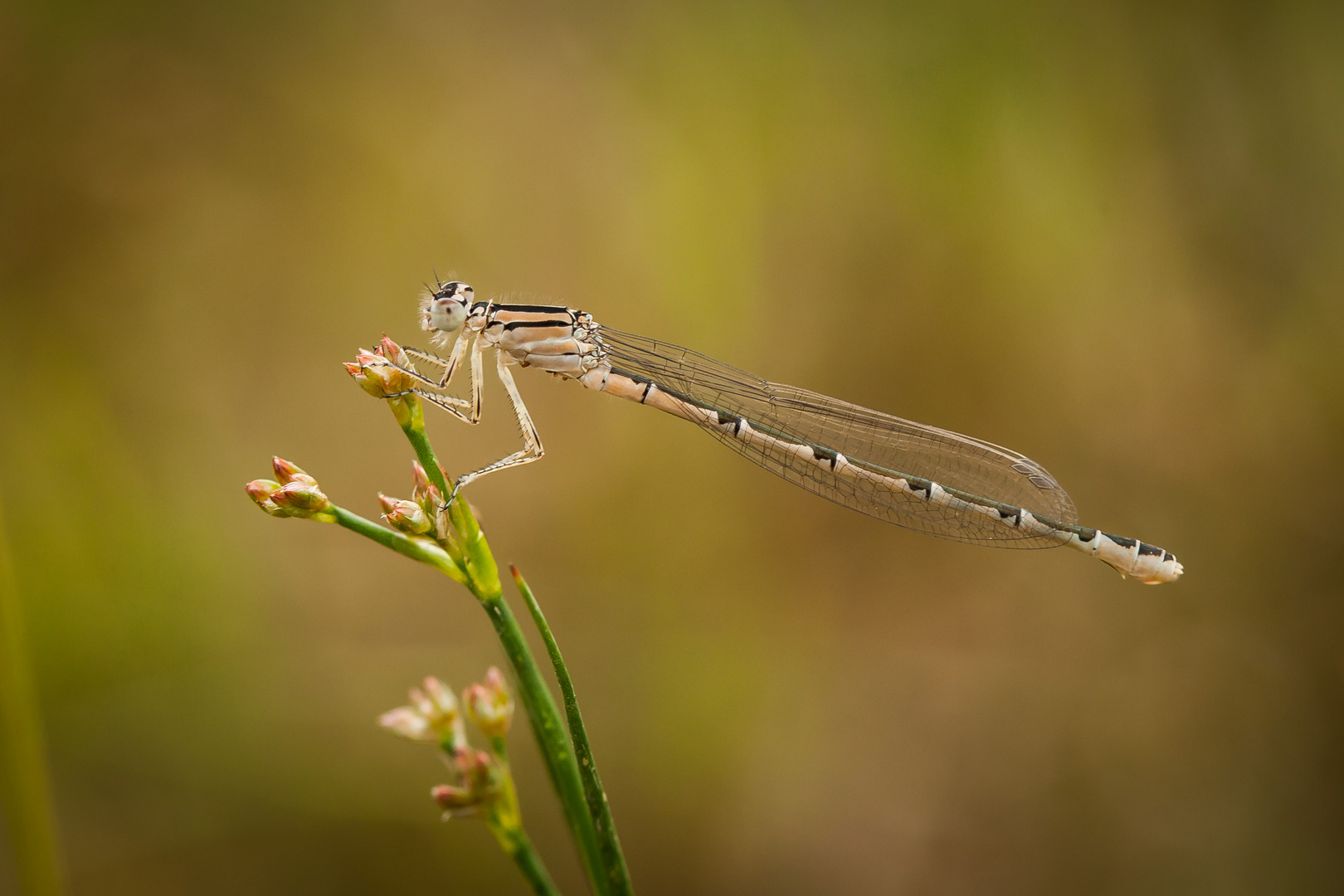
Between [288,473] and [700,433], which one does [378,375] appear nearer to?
[288,473]

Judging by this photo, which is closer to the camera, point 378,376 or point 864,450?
point 378,376

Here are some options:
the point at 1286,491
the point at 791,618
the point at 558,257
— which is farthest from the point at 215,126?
the point at 1286,491

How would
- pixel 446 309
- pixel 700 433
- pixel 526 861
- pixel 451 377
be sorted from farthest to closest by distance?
pixel 700 433 → pixel 451 377 → pixel 446 309 → pixel 526 861

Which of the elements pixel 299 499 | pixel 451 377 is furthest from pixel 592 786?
pixel 451 377

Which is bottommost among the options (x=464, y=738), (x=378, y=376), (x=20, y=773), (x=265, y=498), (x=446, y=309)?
(x=20, y=773)

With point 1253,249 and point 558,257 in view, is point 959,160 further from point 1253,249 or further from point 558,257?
point 558,257

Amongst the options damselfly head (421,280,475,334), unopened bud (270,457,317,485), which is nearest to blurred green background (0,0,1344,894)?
damselfly head (421,280,475,334)

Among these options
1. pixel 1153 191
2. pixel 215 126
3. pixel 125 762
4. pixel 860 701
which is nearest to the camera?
pixel 125 762
